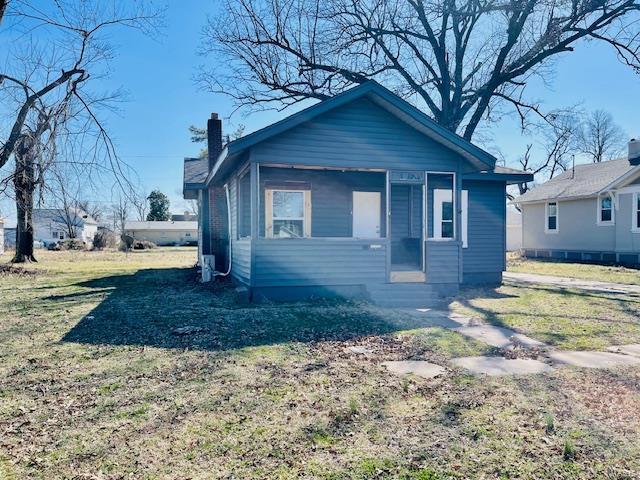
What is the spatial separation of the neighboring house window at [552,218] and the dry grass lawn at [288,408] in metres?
17.0

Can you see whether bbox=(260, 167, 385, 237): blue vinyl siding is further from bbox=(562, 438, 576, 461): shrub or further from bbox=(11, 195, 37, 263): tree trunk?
Result: bbox=(11, 195, 37, 263): tree trunk

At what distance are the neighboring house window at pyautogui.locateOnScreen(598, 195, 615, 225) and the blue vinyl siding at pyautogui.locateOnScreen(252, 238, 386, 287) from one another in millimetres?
15219

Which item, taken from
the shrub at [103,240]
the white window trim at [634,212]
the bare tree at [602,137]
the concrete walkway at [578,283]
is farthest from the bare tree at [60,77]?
the bare tree at [602,137]

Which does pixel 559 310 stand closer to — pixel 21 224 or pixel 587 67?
pixel 587 67

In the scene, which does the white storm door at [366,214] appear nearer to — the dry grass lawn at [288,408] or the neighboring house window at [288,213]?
the neighboring house window at [288,213]

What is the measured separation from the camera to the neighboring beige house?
59.5 m

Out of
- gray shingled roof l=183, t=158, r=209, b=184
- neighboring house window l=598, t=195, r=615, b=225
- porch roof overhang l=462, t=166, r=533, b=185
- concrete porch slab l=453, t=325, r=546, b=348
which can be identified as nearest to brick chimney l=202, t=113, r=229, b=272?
gray shingled roof l=183, t=158, r=209, b=184

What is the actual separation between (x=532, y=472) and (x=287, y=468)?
152cm

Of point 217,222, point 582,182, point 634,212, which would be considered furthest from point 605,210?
point 217,222

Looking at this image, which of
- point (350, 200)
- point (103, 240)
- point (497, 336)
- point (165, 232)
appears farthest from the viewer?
point (165, 232)

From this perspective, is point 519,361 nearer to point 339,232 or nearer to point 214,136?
point 339,232

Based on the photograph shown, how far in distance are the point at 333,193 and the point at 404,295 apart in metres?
3.15

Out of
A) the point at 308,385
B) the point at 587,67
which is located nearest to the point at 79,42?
the point at 308,385

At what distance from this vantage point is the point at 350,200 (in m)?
11.3
